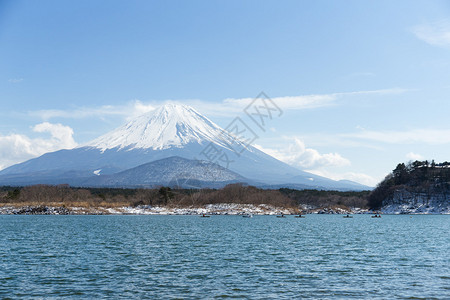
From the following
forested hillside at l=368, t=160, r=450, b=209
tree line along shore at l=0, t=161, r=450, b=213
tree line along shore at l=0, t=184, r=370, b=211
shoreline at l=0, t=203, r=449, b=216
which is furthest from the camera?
forested hillside at l=368, t=160, r=450, b=209

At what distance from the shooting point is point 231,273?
1198 inches

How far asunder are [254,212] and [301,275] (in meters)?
139

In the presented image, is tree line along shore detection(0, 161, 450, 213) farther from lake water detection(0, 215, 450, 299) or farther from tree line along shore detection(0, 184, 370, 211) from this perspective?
lake water detection(0, 215, 450, 299)

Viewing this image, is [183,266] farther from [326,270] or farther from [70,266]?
[326,270]

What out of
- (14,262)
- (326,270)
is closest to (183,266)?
(326,270)

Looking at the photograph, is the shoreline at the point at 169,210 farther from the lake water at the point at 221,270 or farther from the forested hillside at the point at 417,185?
the lake water at the point at 221,270

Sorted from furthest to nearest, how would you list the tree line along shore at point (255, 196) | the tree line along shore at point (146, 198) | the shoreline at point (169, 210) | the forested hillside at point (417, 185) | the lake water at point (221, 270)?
the forested hillside at point (417, 185)
the tree line along shore at point (255, 196)
the tree line along shore at point (146, 198)
the shoreline at point (169, 210)
the lake water at point (221, 270)

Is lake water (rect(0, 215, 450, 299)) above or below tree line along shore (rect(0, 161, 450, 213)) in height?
below

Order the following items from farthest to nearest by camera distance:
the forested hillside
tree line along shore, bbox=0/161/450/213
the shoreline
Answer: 1. the forested hillside
2. tree line along shore, bbox=0/161/450/213
3. the shoreline

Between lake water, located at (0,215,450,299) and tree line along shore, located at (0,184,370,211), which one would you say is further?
tree line along shore, located at (0,184,370,211)

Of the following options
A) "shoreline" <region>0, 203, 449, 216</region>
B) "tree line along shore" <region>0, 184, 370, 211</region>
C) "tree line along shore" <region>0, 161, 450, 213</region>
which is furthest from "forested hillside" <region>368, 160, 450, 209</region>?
"tree line along shore" <region>0, 184, 370, 211</region>

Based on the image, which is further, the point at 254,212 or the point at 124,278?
the point at 254,212

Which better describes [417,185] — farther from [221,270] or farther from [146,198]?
[221,270]

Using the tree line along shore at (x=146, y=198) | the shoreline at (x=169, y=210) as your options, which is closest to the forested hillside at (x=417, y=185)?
the shoreline at (x=169, y=210)
